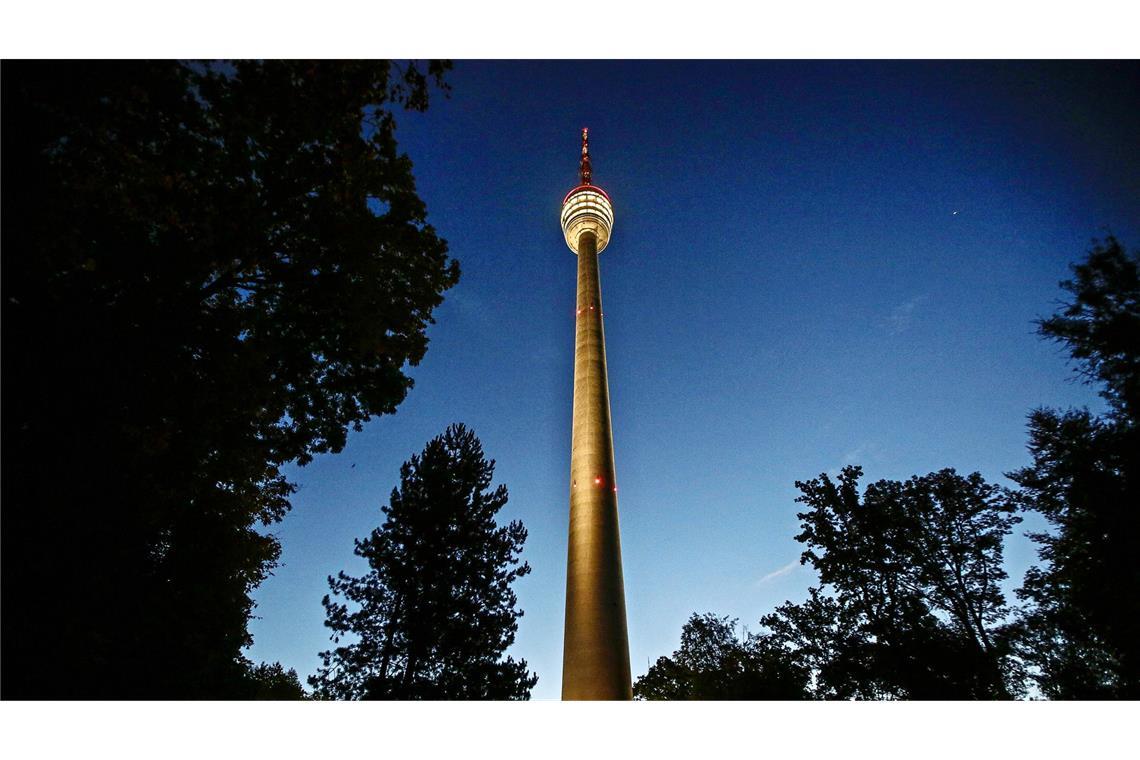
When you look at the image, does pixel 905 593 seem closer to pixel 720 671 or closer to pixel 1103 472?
pixel 1103 472

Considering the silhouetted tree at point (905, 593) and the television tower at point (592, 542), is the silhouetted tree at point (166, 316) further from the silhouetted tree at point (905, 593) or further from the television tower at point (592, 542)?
the silhouetted tree at point (905, 593)

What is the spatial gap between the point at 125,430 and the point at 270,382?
2.54 m

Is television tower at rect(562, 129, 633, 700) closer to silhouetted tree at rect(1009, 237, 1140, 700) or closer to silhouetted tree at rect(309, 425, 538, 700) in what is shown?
silhouetted tree at rect(309, 425, 538, 700)

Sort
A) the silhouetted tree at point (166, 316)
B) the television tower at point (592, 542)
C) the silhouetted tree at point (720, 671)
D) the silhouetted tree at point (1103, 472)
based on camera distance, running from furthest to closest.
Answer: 1. the silhouetted tree at point (720, 671)
2. the television tower at point (592, 542)
3. the silhouetted tree at point (1103, 472)
4. the silhouetted tree at point (166, 316)

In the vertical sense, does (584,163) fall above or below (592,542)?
above

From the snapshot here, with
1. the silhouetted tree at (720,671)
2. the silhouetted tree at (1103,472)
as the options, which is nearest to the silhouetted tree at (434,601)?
the silhouetted tree at (720,671)

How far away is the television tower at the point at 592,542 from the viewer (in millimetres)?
20812

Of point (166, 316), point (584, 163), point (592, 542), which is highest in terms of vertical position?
point (584, 163)

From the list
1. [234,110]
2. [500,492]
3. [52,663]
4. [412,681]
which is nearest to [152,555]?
[52,663]

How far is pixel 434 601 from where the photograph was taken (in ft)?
79.3

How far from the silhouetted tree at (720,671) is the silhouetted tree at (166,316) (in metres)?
24.5

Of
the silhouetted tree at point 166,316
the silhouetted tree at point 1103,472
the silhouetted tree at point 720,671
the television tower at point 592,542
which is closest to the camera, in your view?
the silhouetted tree at point 166,316

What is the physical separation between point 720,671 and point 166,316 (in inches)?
1567

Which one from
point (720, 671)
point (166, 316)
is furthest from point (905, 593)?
point (166, 316)
